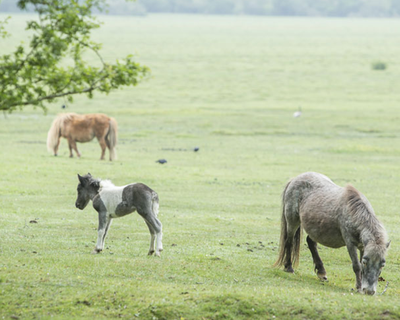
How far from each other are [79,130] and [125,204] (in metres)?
17.9

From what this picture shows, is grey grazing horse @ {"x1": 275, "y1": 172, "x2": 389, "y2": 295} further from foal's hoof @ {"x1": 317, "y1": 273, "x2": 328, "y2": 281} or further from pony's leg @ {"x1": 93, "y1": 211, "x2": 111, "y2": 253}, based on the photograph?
pony's leg @ {"x1": 93, "y1": 211, "x2": 111, "y2": 253}

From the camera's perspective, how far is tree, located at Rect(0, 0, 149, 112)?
9203 mm

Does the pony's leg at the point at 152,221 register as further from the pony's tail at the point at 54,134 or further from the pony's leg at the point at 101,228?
the pony's tail at the point at 54,134

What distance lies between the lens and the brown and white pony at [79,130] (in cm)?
2836

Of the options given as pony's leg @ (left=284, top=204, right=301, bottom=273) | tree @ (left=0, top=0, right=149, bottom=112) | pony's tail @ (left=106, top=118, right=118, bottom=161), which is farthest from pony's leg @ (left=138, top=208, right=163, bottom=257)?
pony's tail @ (left=106, top=118, right=118, bottom=161)

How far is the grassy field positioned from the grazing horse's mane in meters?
0.93

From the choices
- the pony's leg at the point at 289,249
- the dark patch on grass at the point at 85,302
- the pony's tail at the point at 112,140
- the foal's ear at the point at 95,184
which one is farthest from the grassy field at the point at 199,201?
the foal's ear at the point at 95,184

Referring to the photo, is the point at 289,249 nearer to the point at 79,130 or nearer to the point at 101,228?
the point at 101,228

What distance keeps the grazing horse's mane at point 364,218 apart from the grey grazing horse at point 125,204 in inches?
138

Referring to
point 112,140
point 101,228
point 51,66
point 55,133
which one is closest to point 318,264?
point 101,228

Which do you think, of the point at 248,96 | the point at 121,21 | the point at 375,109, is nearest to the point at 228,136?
the point at 375,109

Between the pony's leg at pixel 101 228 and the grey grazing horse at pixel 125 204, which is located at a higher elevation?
the grey grazing horse at pixel 125 204

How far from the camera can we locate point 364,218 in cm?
935

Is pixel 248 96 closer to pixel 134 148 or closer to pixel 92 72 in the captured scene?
pixel 134 148
